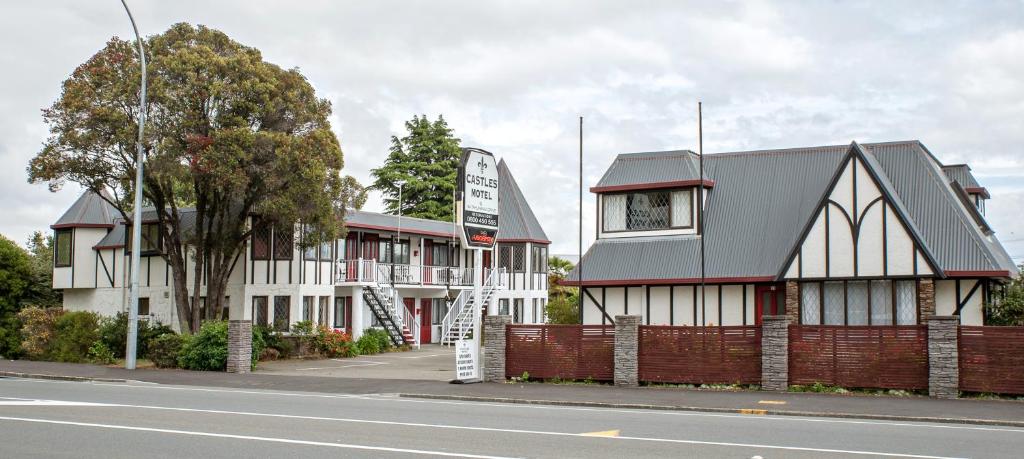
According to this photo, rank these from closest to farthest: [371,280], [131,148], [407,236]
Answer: [131,148]
[371,280]
[407,236]

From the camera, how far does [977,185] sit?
32.2 m

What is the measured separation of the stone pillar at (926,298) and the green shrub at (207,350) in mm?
18922

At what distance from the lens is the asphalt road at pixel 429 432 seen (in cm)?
1138

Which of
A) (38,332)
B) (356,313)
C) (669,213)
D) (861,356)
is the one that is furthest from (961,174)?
(38,332)

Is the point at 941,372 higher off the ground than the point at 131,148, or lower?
lower

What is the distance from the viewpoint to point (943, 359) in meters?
19.3

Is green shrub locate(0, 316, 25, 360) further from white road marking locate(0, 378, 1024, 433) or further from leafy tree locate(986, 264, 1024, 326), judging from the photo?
leafy tree locate(986, 264, 1024, 326)

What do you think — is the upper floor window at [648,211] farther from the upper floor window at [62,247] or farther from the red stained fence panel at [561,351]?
the upper floor window at [62,247]

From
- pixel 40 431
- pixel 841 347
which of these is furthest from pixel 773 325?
pixel 40 431

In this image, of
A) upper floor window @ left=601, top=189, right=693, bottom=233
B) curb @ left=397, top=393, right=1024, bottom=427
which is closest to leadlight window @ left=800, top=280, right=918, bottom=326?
upper floor window @ left=601, top=189, right=693, bottom=233

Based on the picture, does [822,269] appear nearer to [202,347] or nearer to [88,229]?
[202,347]

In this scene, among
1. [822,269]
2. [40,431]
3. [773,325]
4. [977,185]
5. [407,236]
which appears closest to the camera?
[40,431]

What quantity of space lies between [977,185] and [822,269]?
9.92 m

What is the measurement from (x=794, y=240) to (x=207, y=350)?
56.6 ft
